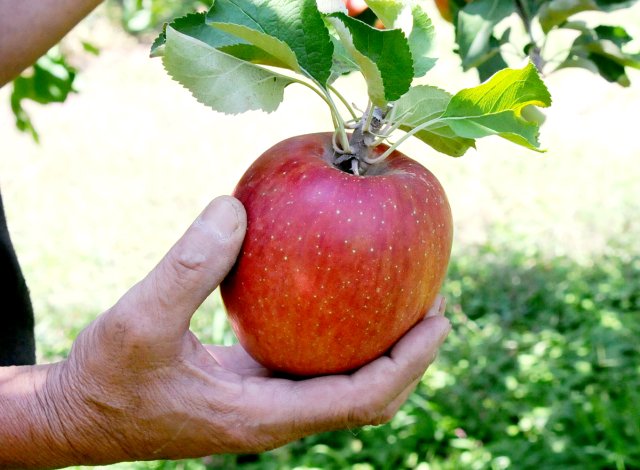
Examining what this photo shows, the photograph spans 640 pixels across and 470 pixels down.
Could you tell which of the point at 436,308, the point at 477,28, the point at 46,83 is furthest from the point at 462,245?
the point at 436,308

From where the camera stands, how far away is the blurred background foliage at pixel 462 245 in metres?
2.67

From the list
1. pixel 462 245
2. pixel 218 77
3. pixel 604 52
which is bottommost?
pixel 462 245

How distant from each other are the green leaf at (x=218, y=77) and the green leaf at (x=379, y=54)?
0.14 m

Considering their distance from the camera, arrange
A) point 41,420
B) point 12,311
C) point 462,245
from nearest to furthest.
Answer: point 41,420 < point 12,311 < point 462,245

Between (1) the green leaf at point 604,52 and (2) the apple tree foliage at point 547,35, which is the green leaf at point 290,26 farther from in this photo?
(1) the green leaf at point 604,52

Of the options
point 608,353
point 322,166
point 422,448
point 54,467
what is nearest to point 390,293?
point 322,166

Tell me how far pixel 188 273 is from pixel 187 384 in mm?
187

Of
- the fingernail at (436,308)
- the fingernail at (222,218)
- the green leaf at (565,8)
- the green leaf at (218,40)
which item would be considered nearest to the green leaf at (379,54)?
the green leaf at (218,40)

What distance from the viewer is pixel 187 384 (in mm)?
1196

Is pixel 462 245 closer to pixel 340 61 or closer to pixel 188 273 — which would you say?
pixel 340 61

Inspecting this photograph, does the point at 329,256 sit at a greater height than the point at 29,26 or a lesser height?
lesser

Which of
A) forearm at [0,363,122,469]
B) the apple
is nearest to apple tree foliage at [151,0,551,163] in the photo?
forearm at [0,363,122,469]

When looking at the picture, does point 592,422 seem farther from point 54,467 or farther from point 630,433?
point 54,467

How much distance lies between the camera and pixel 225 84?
3.68 ft
